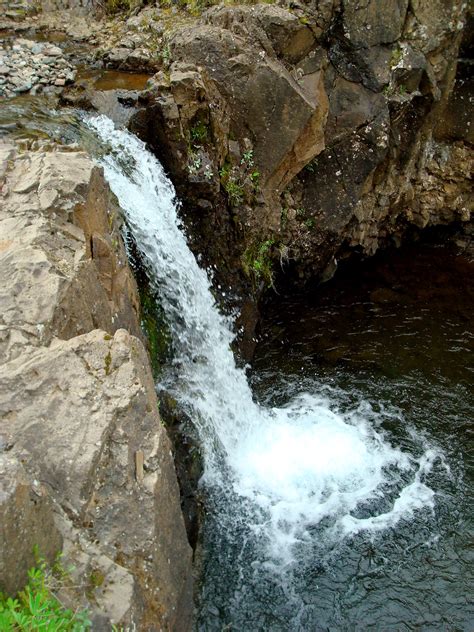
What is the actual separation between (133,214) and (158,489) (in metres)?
4.44

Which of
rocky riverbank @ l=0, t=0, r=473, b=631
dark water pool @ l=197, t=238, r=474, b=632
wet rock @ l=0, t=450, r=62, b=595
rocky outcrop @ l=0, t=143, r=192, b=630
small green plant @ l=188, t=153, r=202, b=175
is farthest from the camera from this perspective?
small green plant @ l=188, t=153, r=202, b=175

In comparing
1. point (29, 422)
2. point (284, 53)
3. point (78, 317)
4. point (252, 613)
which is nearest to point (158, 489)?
point (29, 422)

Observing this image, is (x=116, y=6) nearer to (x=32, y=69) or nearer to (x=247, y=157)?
(x=32, y=69)

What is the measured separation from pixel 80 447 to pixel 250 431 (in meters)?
4.49

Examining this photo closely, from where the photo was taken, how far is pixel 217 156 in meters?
8.92

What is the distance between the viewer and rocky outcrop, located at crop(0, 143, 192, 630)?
349 centimetres

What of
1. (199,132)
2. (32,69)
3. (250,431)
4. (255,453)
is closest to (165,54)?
(32,69)

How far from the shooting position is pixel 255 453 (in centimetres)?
779

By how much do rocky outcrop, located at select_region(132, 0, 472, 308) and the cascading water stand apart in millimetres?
827

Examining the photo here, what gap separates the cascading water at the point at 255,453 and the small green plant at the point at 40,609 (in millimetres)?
2914

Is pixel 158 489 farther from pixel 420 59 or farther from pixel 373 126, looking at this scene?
pixel 420 59

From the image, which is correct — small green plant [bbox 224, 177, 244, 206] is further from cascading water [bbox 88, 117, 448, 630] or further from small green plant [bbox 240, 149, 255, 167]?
cascading water [bbox 88, 117, 448, 630]

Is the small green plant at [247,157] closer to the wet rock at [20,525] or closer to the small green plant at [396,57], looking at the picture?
the small green plant at [396,57]

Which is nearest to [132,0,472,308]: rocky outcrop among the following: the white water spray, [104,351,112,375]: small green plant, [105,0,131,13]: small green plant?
the white water spray
